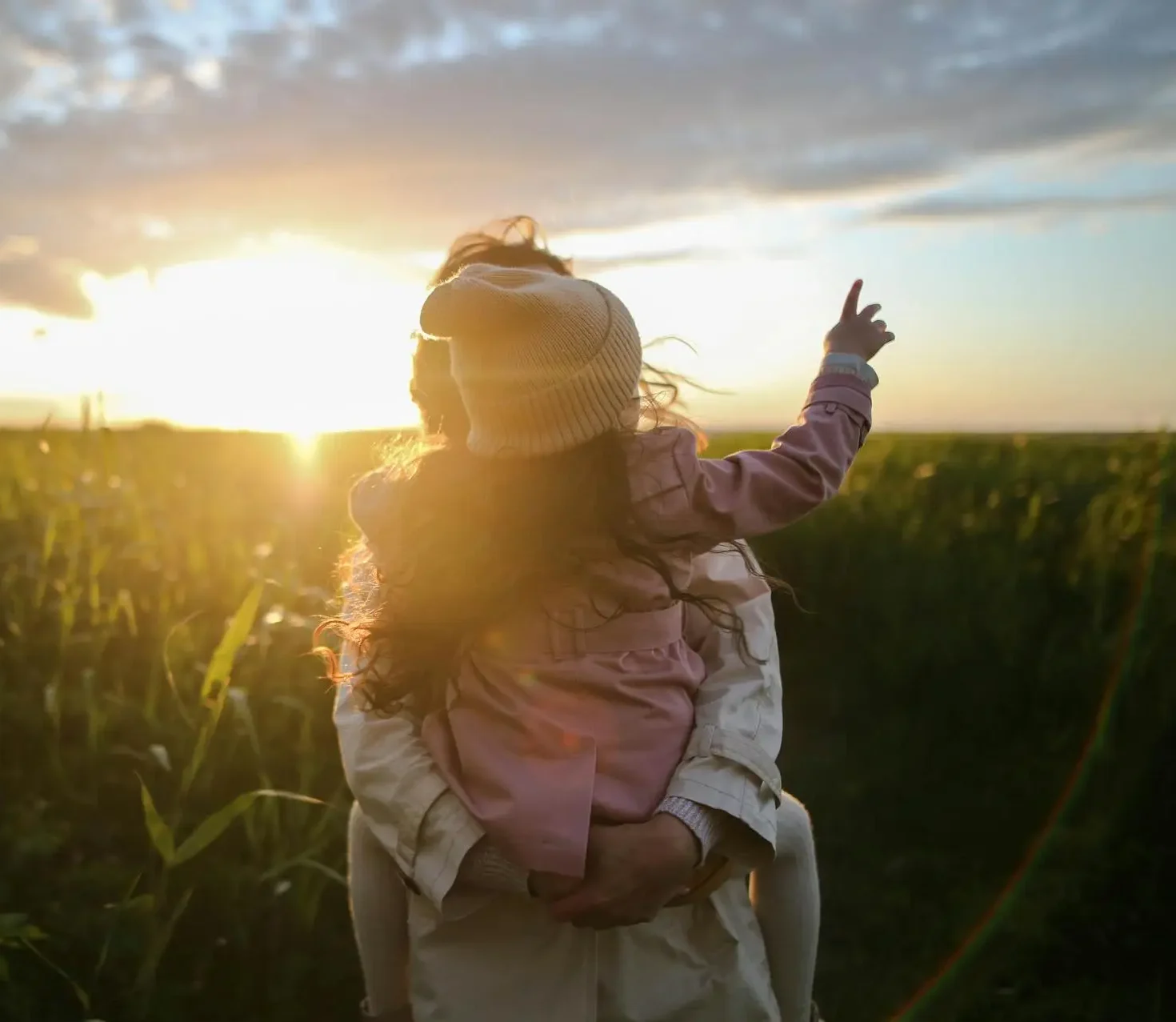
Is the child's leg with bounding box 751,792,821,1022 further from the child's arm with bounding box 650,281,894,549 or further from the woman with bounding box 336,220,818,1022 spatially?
the child's arm with bounding box 650,281,894,549

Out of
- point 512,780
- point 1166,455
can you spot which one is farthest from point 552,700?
point 1166,455

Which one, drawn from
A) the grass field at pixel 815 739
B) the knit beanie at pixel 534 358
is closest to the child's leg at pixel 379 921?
the grass field at pixel 815 739

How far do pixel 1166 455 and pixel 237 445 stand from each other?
16.4 feet

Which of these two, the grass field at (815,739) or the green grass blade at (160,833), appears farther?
the grass field at (815,739)

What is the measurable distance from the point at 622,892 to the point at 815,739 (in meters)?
2.46

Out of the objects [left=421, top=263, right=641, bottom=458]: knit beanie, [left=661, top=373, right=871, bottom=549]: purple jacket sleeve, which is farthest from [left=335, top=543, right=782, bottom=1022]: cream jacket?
[left=421, top=263, right=641, bottom=458]: knit beanie

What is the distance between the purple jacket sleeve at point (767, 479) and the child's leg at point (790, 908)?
51 cm

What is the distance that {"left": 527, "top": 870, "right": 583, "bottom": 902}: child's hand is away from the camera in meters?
1.54

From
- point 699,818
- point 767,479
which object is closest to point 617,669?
point 699,818

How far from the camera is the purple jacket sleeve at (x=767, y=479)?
1.64 m

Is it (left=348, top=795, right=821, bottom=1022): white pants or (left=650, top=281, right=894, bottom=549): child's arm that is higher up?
(left=650, top=281, right=894, bottom=549): child's arm

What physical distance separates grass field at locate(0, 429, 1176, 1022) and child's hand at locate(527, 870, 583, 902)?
896mm

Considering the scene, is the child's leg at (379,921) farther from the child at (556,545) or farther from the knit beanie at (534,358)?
the knit beanie at (534,358)

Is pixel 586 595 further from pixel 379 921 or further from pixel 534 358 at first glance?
pixel 379 921
